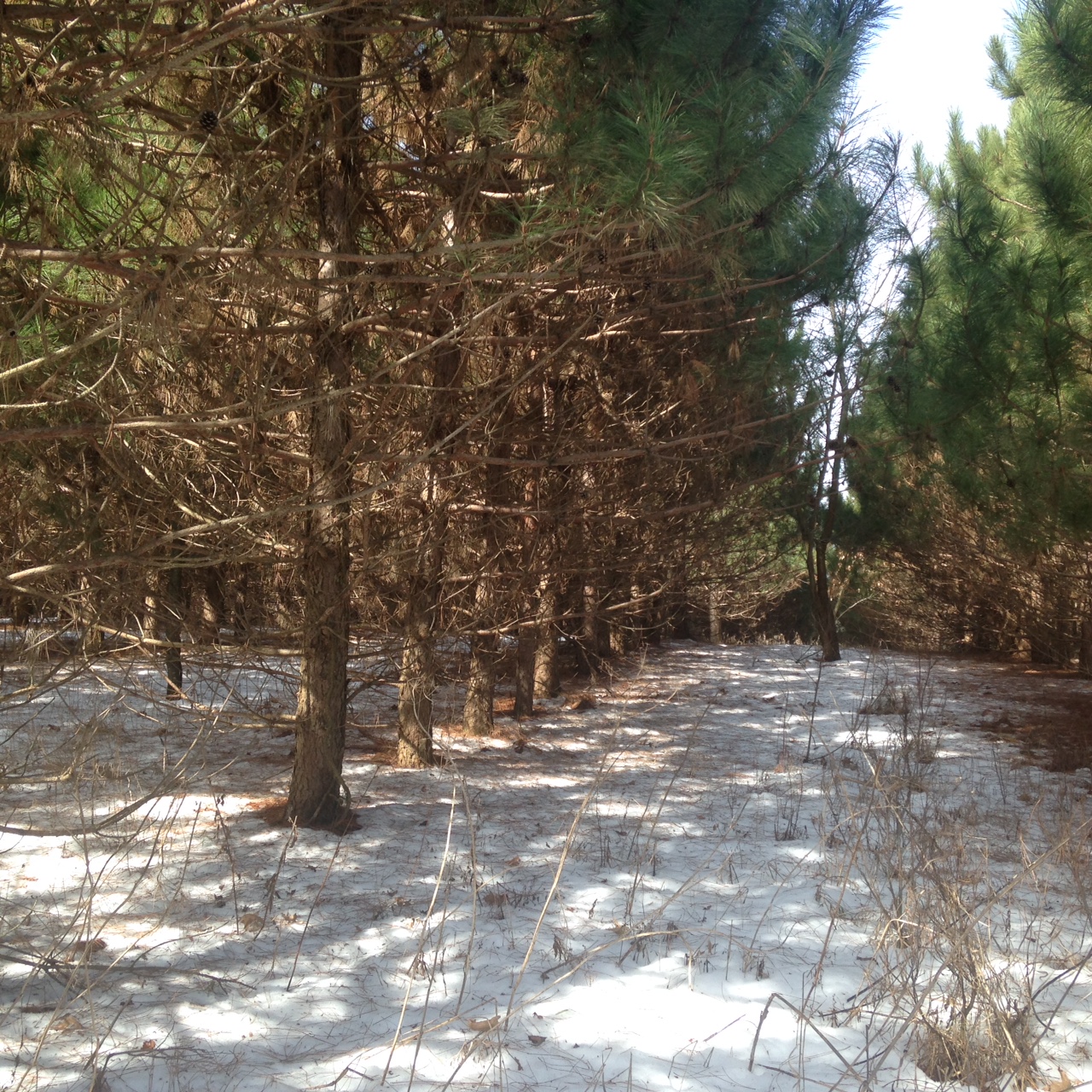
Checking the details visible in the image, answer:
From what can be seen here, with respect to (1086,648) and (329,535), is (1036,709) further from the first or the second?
(329,535)

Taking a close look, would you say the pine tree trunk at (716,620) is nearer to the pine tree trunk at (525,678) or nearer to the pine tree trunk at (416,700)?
the pine tree trunk at (525,678)

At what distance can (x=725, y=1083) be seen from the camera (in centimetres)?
260

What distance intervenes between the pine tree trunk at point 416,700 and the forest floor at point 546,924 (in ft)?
0.79

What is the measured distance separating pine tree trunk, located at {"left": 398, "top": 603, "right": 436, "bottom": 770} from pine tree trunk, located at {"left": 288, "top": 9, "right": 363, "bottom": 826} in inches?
29.6

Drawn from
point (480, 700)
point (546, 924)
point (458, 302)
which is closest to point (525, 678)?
point (480, 700)

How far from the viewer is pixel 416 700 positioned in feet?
20.1

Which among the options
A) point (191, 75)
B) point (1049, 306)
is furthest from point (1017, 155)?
point (191, 75)

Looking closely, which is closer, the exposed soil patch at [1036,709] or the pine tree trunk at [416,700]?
the pine tree trunk at [416,700]

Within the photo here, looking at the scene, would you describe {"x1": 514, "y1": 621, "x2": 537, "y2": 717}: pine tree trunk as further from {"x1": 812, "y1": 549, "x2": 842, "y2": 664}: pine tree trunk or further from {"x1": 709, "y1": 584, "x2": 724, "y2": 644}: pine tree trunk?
{"x1": 709, "y1": 584, "x2": 724, "y2": 644}: pine tree trunk

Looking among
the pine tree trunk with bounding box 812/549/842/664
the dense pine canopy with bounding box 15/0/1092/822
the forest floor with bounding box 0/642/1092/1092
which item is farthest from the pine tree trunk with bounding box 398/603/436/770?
the pine tree trunk with bounding box 812/549/842/664

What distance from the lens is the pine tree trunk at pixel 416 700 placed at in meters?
5.82

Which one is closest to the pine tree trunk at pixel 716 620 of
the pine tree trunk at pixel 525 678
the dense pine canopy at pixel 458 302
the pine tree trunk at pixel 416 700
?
the pine tree trunk at pixel 525 678

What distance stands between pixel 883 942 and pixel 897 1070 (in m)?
0.38

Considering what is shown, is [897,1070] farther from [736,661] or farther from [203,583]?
[736,661]
